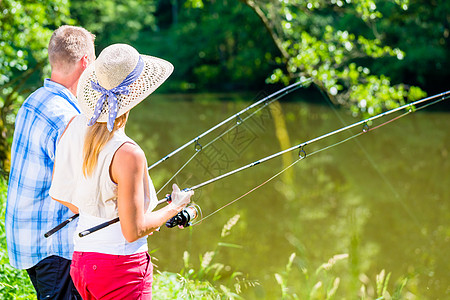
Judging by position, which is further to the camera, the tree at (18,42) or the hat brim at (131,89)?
the tree at (18,42)

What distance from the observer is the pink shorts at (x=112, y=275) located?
175cm

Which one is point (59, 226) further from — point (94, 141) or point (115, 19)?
point (115, 19)

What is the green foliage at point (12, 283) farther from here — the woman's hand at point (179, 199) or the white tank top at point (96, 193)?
the woman's hand at point (179, 199)

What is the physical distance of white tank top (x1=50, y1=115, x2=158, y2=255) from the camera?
1712 mm

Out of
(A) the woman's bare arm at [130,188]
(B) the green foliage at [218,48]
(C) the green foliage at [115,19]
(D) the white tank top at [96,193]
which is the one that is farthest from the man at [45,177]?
(C) the green foliage at [115,19]

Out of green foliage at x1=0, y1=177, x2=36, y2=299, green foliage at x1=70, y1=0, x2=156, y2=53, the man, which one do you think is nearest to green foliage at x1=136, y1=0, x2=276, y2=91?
green foliage at x1=70, y1=0, x2=156, y2=53

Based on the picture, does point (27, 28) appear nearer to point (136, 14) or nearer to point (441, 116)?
point (441, 116)

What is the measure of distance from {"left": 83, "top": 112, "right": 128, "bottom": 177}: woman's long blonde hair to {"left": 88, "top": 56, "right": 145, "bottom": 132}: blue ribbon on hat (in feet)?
0.09

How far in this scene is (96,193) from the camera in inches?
69.2

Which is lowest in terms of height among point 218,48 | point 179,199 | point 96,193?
point 218,48

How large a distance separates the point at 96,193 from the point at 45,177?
509 millimetres

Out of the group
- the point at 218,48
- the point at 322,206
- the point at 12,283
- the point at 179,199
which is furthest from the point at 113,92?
the point at 218,48

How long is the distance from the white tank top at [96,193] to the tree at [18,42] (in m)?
3.12

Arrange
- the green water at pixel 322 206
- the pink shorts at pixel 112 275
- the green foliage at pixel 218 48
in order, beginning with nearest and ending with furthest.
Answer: the pink shorts at pixel 112 275
the green water at pixel 322 206
the green foliage at pixel 218 48
